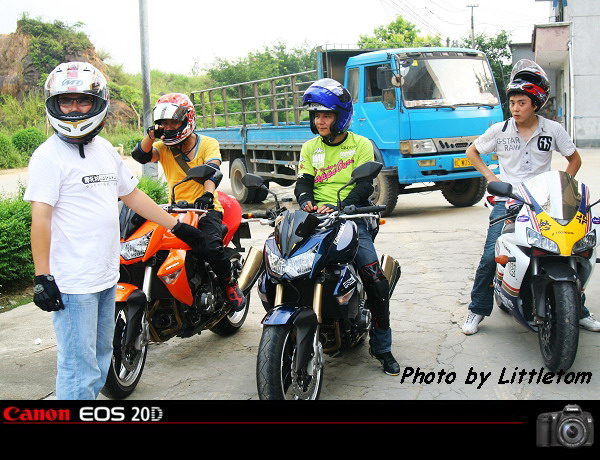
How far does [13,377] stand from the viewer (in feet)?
15.5

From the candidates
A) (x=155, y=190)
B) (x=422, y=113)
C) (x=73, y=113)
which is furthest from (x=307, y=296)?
(x=422, y=113)

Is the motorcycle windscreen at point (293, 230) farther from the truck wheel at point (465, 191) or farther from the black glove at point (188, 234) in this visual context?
the truck wheel at point (465, 191)

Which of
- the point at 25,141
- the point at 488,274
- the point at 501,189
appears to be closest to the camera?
the point at 501,189

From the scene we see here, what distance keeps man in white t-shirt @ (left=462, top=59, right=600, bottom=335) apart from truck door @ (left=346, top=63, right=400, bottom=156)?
18.8 ft

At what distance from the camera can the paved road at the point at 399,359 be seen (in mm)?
4199

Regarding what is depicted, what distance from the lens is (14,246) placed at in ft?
23.2

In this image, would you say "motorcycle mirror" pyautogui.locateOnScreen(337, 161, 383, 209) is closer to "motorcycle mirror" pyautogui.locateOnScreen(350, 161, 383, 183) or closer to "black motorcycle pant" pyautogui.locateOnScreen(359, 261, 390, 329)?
"motorcycle mirror" pyautogui.locateOnScreen(350, 161, 383, 183)

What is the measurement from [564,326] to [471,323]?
1266mm

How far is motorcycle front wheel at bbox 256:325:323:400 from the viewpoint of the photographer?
348 cm

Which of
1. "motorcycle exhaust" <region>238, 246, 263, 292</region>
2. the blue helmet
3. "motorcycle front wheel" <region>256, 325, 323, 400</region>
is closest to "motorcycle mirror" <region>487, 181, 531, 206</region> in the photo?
the blue helmet

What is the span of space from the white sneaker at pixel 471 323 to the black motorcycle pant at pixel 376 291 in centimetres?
98

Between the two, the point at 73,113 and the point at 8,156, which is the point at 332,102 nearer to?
the point at 73,113

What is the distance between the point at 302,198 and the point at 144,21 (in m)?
8.91
